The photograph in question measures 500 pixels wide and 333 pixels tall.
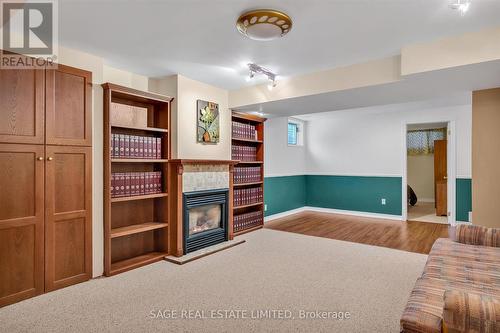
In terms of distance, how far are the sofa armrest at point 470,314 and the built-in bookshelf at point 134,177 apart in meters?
3.02

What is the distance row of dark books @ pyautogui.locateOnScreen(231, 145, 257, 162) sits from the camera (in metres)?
4.89

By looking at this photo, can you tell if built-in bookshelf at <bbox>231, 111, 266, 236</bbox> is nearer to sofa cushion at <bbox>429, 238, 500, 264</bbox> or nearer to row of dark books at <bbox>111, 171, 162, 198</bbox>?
row of dark books at <bbox>111, 171, 162, 198</bbox>

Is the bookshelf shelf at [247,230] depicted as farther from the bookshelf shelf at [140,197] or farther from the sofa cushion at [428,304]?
the sofa cushion at [428,304]

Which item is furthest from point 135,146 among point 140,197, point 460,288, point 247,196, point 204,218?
point 460,288

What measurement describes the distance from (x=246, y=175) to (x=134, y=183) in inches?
86.1

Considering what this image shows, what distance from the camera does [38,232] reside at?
101 inches

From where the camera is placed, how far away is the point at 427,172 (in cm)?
873

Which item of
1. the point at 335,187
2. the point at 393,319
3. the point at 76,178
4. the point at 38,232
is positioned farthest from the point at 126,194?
the point at 335,187

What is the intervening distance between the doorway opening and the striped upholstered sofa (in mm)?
3465

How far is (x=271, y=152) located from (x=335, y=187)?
6.68ft

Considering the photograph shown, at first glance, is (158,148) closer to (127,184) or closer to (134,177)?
(134,177)

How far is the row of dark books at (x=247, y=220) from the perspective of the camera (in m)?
4.82

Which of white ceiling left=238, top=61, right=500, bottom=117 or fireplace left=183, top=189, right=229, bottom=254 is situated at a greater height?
white ceiling left=238, top=61, right=500, bottom=117

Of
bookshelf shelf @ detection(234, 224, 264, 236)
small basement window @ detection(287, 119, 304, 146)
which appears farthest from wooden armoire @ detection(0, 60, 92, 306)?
small basement window @ detection(287, 119, 304, 146)
